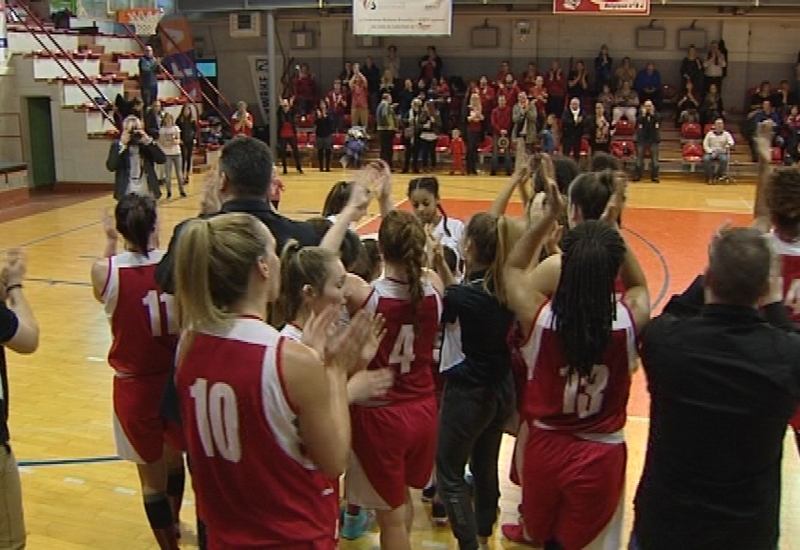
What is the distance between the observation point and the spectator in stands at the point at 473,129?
1900cm

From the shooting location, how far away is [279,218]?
331 cm

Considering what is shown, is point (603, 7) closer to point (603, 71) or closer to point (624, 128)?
point (603, 71)

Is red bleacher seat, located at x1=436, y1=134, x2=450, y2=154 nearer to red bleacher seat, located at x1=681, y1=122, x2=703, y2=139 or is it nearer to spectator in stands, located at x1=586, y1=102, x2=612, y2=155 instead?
spectator in stands, located at x1=586, y1=102, x2=612, y2=155

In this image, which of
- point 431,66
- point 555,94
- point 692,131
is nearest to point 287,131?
point 431,66

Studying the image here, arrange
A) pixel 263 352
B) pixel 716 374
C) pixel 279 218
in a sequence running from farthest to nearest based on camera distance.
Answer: pixel 279 218
pixel 716 374
pixel 263 352

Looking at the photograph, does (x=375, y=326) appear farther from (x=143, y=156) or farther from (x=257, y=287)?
(x=143, y=156)

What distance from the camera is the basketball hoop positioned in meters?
21.8

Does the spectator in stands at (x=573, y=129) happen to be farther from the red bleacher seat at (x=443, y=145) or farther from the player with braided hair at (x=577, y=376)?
the player with braided hair at (x=577, y=376)

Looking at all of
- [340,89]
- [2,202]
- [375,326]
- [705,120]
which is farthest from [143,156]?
[705,120]

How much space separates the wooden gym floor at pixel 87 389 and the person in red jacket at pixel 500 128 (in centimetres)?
456

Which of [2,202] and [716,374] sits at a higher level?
[716,374]

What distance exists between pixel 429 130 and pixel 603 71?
4.70 metres

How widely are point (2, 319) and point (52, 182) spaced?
52.8 feet

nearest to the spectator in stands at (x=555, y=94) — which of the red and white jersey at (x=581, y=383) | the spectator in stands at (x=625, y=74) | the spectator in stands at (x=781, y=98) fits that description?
the spectator in stands at (x=625, y=74)
